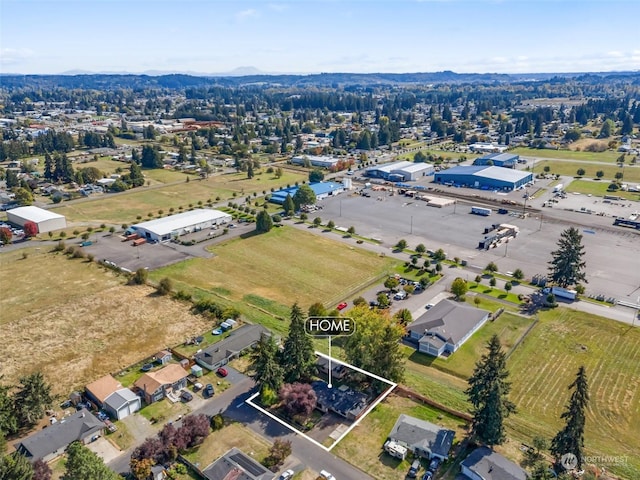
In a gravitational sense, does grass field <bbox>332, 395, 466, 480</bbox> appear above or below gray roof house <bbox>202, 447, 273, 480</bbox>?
below

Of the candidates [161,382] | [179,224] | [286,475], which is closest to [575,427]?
[286,475]

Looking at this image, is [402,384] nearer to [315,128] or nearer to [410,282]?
[410,282]

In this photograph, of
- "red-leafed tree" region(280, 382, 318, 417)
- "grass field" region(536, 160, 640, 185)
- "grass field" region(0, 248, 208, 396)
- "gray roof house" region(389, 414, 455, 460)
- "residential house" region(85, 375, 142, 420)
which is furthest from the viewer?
"grass field" region(536, 160, 640, 185)

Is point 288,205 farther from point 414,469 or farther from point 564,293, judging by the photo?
point 414,469

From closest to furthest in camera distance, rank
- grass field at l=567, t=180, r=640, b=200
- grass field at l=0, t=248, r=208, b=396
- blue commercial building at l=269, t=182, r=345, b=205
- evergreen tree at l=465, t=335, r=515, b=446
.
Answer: evergreen tree at l=465, t=335, r=515, b=446, grass field at l=0, t=248, r=208, b=396, blue commercial building at l=269, t=182, r=345, b=205, grass field at l=567, t=180, r=640, b=200

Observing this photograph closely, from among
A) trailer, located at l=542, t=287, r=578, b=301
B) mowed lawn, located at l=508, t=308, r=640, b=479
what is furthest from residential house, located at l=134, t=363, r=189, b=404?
trailer, located at l=542, t=287, r=578, b=301

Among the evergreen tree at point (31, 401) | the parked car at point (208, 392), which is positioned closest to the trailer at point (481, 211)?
the parked car at point (208, 392)

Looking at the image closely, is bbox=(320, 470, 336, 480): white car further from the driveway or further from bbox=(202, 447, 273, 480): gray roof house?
the driveway
